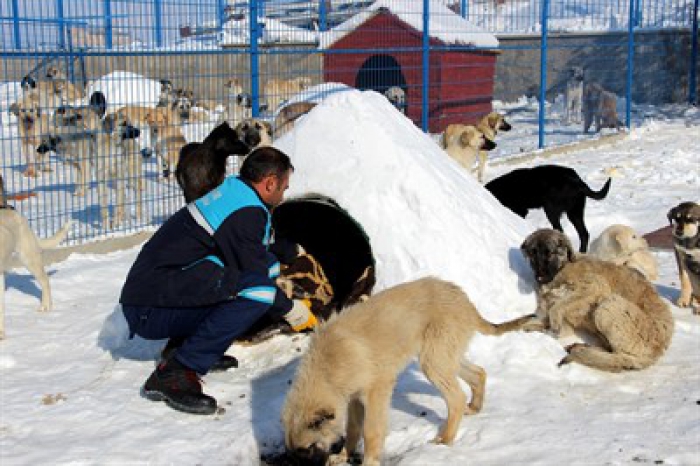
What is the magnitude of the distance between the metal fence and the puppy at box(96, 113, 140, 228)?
0.03 meters

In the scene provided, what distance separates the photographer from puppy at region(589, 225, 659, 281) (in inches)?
267

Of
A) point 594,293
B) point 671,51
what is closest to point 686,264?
point 594,293

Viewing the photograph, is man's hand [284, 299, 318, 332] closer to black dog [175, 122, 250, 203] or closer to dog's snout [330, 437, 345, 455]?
dog's snout [330, 437, 345, 455]

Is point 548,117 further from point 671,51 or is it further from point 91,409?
point 91,409

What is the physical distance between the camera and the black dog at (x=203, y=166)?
6348mm

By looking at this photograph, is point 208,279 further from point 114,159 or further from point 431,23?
point 431,23

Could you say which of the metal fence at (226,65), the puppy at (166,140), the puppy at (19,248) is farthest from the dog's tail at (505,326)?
the puppy at (166,140)

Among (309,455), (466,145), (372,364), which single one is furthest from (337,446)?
(466,145)

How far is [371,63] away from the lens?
16.6m

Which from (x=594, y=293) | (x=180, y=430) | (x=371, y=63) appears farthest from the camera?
(x=371, y=63)

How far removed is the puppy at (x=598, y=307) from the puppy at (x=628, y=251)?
123 cm

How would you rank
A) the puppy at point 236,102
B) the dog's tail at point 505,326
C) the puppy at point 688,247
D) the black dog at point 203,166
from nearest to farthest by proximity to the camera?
1. the dog's tail at point 505,326
2. the puppy at point 688,247
3. the black dog at point 203,166
4. the puppy at point 236,102

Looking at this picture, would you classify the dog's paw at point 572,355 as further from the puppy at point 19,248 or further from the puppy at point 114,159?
the puppy at point 114,159

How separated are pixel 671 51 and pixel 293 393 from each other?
2007cm
